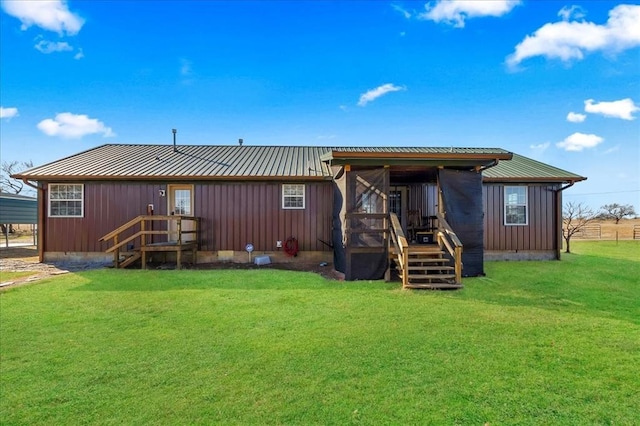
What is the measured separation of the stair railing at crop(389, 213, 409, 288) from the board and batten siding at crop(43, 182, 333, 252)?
3082 mm

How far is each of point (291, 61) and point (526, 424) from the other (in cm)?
1330

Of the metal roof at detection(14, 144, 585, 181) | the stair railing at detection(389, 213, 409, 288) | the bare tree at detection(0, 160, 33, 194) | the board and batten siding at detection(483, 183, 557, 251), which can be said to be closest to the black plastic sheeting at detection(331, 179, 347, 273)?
the stair railing at detection(389, 213, 409, 288)

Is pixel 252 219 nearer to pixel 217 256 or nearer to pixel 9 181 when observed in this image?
pixel 217 256

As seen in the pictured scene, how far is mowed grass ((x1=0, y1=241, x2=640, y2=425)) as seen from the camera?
2.37 m

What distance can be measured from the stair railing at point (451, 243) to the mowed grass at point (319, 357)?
0.65 m

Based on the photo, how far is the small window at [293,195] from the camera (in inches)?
393

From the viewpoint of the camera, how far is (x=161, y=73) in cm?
1252

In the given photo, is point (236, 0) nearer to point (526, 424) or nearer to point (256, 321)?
point (256, 321)

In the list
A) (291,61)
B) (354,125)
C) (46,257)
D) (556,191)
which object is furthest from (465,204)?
(46,257)

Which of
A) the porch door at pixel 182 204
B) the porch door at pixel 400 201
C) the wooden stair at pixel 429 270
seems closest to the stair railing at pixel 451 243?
the wooden stair at pixel 429 270

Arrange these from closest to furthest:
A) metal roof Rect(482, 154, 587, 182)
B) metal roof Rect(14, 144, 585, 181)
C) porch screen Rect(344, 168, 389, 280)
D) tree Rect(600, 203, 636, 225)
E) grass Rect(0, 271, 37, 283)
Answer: grass Rect(0, 271, 37, 283)
porch screen Rect(344, 168, 389, 280)
metal roof Rect(14, 144, 585, 181)
metal roof Rect(482, 154, 587, 182)
tree Rect(600, 203, 636, 225)

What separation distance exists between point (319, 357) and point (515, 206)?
9824 millimetres

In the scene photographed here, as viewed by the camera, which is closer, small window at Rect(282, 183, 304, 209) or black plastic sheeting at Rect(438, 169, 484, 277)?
black plastic sheeting at Rect(438, 169, 484, 277)

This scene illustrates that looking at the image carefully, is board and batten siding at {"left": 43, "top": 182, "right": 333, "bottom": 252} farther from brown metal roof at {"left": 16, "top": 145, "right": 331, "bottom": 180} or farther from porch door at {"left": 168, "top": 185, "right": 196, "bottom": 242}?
brown metal roof at {"left": 16, "top": 145, "right": 331, "bottom": 180}
